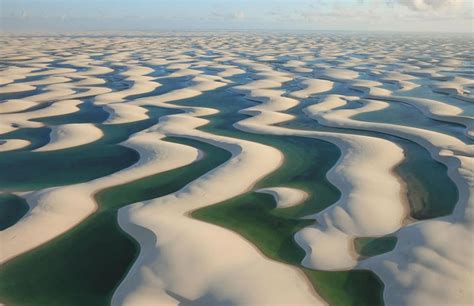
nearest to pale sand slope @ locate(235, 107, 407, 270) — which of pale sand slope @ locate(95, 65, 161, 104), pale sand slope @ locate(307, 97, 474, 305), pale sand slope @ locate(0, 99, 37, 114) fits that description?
pale sand slope @ locate(307, 97, 474, 305)

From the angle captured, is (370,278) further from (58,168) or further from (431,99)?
(431,99)

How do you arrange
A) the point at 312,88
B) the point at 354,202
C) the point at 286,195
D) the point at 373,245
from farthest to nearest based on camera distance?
the point at 312,88, the point at 286,195, the point at 354,202, the point at 373,245

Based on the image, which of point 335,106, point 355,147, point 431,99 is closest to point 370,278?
point 355,147

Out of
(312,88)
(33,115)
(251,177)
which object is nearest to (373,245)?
(251,177)

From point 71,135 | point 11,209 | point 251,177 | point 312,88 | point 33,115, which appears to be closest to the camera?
point 11,209

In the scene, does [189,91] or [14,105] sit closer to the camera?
[14,105]

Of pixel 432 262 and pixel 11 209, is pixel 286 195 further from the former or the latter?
pixel 11 209
